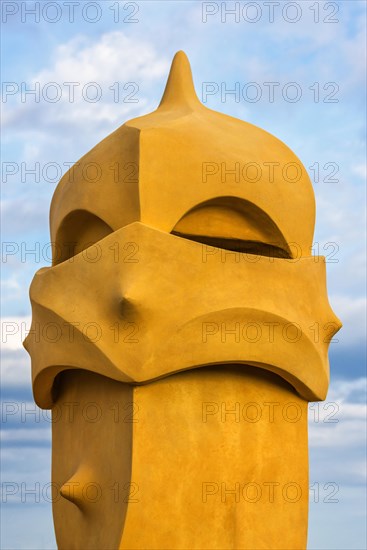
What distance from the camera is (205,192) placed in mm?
15000

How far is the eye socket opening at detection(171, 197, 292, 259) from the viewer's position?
606 inches

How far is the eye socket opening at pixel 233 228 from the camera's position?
15398 millimetres

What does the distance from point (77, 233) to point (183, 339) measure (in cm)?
309

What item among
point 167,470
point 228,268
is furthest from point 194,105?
point 167,470

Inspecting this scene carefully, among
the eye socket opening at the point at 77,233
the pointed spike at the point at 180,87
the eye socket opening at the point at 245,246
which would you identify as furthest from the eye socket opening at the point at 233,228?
the pointed spike at the point at 180,87

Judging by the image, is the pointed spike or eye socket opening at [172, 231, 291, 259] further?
the pointed spike

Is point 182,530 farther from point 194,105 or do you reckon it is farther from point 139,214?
point 194,105

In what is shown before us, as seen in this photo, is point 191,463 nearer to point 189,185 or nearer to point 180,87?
point 189,185

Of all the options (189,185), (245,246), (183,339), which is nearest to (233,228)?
(245,246)

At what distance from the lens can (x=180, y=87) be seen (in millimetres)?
16656

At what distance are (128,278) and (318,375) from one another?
3.29m

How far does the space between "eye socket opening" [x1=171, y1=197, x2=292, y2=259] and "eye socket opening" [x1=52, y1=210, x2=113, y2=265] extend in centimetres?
117

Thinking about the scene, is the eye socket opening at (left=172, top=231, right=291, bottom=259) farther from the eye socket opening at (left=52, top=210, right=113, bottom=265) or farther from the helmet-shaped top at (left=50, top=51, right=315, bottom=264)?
the eye socket opening at (left=52, top=210, right=113, bottom=265)

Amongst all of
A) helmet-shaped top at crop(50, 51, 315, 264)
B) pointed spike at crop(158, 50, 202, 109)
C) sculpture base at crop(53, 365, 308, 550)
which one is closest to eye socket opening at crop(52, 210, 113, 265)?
helmet-shaped top at crop(50, 51, 315, 264)
